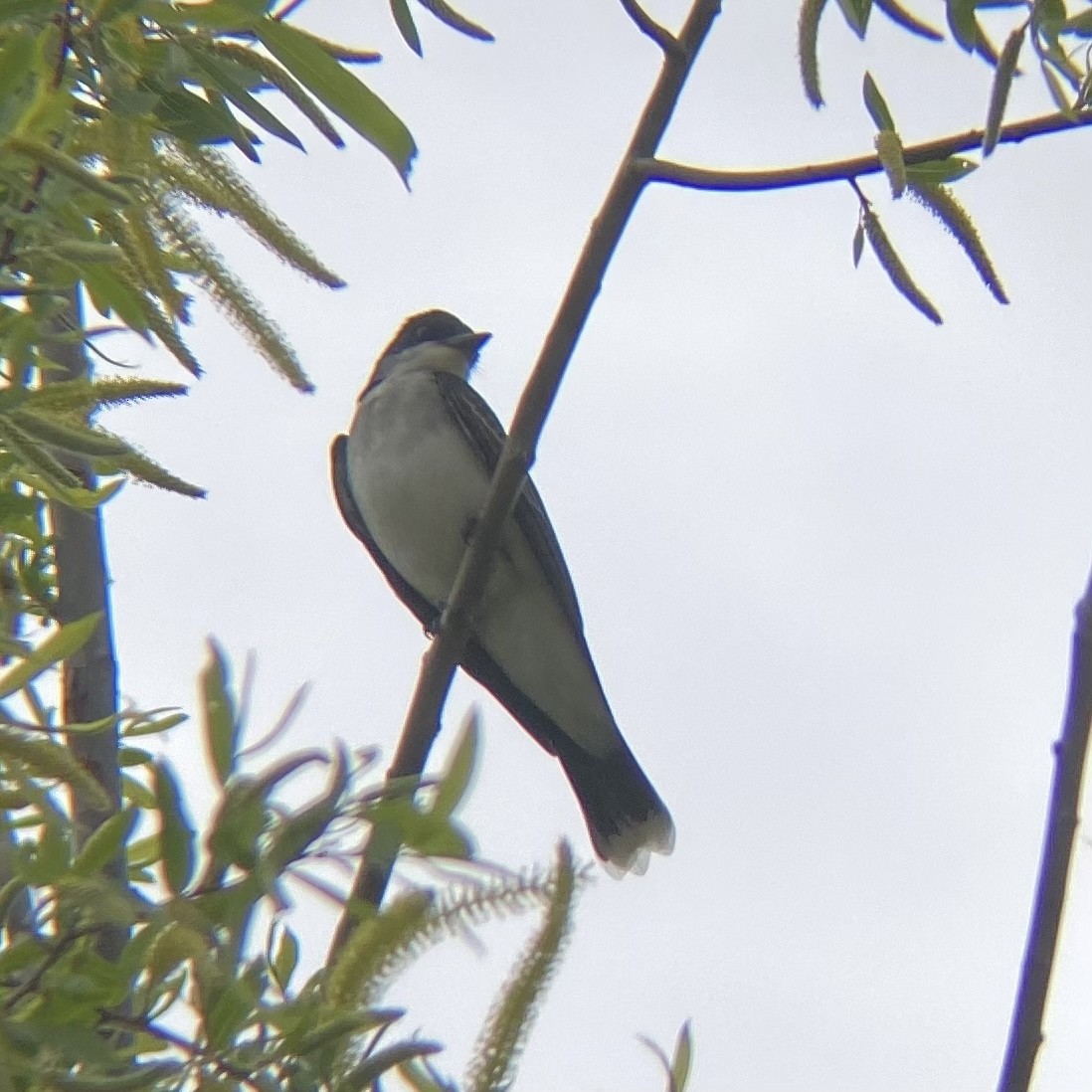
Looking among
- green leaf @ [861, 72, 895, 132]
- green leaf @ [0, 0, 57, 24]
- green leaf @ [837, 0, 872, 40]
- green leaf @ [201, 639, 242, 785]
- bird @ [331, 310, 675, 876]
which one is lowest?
green leaf @ [201, 639, 242, 785]

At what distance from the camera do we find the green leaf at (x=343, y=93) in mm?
2514

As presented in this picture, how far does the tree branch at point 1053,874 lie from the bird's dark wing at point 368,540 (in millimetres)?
5911

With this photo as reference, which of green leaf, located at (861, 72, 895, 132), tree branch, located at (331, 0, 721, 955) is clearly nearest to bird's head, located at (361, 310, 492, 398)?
tree branch, located at (331, 0, 721, 955)

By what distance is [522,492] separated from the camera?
6.81 m

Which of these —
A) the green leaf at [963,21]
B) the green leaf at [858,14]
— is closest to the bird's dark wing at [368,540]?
the green leaf at [858,14]

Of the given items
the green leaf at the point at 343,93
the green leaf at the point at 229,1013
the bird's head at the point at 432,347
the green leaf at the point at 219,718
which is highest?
the bird's head at the point at 432,347

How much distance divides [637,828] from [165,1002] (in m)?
5.28

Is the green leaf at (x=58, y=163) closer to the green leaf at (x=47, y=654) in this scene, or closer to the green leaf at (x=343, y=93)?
the green leaf at (x=47, y=654)

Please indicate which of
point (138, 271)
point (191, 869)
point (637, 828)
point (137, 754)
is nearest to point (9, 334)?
point (138, 271)

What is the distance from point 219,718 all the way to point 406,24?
1.37 metres

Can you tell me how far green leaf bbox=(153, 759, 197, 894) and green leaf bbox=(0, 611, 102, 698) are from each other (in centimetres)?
22

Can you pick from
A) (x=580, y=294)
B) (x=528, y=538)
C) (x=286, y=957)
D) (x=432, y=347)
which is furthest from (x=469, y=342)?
(x=286, y=957)

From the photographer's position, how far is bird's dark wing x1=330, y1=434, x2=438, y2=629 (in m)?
7.89

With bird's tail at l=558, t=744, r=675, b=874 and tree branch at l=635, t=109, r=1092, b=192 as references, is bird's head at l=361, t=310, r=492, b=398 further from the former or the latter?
tree branch at l=635, t=109, r=1092, b=192
